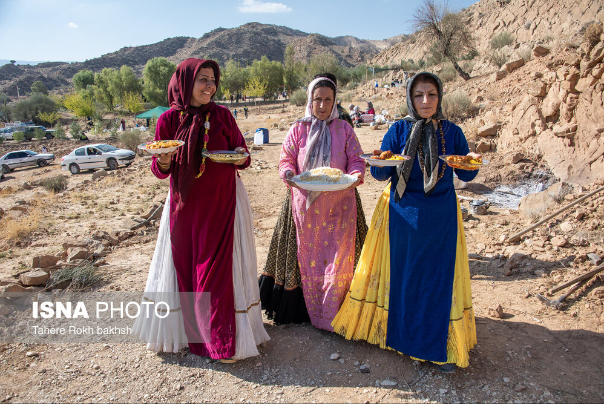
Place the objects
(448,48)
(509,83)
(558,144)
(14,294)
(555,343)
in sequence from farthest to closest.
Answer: (448,48) → (509,83) → (558,144) → (14,294) → (555,343)

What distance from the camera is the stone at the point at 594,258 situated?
360 cm

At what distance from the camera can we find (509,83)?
33.5 ft

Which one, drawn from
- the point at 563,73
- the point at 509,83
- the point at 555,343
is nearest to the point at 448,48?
the point at 509,83

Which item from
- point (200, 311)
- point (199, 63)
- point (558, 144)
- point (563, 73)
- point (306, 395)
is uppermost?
point (563, 73)

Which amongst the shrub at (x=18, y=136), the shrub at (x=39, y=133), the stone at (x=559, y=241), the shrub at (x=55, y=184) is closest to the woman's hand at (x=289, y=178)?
the stone at (x=559, y=241)

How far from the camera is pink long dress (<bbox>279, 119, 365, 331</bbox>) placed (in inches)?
109

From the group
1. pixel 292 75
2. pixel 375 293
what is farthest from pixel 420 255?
pixel 292 75

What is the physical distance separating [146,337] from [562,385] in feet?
8.99

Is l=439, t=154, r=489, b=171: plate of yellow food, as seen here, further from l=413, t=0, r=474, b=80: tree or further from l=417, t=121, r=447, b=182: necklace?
l=413, t=0, r=474, b=80: tree

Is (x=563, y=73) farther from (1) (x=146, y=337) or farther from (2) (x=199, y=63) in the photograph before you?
(1) (x=146, y=337)

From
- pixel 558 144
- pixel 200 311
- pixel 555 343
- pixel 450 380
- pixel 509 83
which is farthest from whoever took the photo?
pixel 509 83

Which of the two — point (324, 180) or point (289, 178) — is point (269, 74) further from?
point (324, 180)

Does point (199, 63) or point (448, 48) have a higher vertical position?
point (448, 48)

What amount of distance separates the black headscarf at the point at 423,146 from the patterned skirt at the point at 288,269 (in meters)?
0.53
